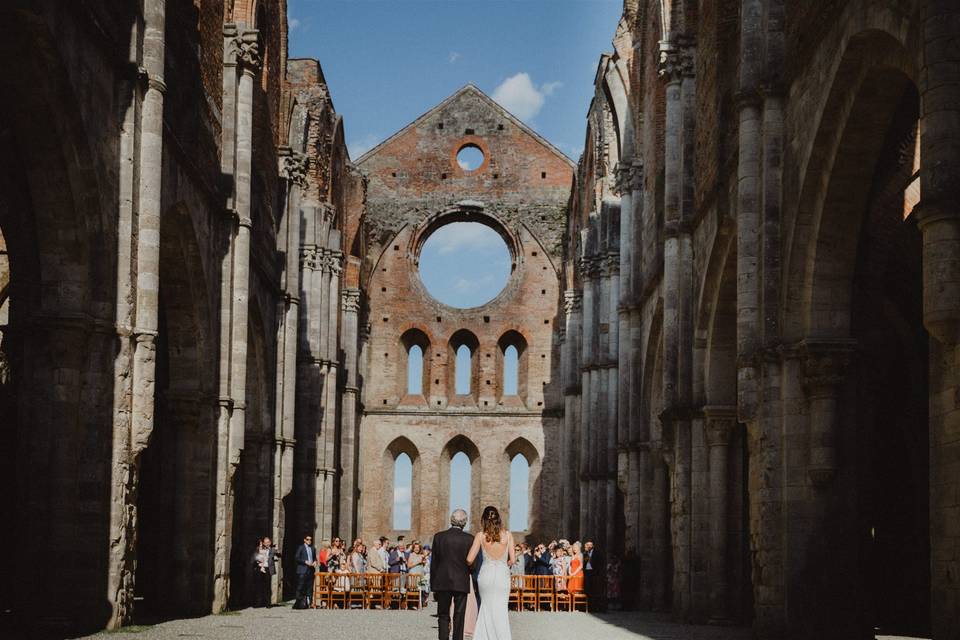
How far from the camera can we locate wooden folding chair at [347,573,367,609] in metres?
22.9

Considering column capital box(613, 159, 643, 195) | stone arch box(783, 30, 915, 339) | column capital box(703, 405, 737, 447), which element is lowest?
column capital box(703, 405, 737, 447)

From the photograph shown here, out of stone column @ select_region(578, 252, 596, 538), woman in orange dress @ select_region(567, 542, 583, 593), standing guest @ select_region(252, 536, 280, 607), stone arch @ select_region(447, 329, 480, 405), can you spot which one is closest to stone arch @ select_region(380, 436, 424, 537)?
stone arch @ select_region(447, 329, 480, 405)

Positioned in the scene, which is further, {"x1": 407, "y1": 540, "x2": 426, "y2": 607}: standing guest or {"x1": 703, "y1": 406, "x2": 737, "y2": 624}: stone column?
{"x1": 407, "y1": 540, "x2": 426, "y2": 607}: standing guest

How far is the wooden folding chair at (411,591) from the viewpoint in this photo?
22938 millimetres

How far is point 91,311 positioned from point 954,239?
8397 mm

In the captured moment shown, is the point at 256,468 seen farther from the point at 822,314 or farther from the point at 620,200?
the point at 822,314

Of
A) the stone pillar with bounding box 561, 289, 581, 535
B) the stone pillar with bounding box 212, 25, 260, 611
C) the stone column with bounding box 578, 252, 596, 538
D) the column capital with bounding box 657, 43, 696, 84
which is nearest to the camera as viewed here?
the stone pillar with bounding box 212, 25, 260, 611

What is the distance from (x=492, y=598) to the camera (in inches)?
408

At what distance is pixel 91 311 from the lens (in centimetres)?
1358

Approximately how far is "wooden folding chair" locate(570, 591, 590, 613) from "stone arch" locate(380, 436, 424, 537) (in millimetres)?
18496

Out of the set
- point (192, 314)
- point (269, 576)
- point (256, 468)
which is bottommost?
point (269, 576)

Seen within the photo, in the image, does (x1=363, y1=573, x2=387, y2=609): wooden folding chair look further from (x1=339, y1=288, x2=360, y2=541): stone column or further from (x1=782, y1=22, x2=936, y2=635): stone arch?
(x1=339, y1=288, x2=360, y2=541): stone column

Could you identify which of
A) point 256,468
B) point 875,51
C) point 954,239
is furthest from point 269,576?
point 954,239

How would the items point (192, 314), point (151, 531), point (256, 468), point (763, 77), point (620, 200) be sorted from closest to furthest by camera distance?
point (763, 77) < point (192, 314) < point (151, 531) < point (256, 468) < point (620, 200)
